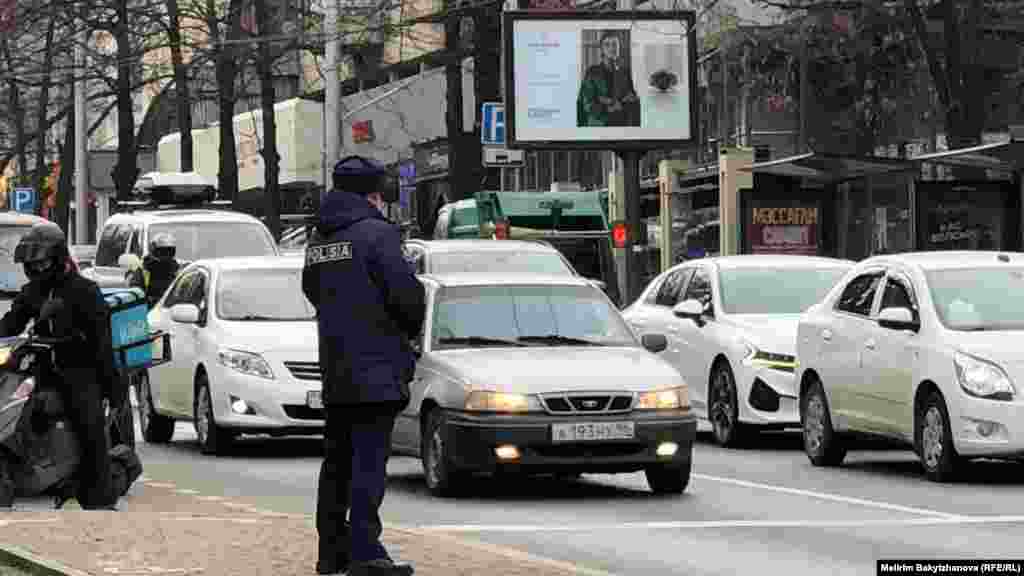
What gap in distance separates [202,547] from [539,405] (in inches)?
185

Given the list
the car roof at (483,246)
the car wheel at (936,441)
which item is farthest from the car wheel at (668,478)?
the car roof at (483,246)

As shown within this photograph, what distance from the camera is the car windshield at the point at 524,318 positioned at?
17.9m

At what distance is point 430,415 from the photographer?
17328 millimetres

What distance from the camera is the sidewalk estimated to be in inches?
447

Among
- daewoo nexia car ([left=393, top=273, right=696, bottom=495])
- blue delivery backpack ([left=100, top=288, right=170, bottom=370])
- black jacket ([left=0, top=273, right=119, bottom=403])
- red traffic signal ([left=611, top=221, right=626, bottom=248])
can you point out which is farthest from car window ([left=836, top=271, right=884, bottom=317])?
red traffic signal ([left=611, top=221, right=626, bottom=248])

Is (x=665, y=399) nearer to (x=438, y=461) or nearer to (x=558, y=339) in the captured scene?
(x=558, y=339)

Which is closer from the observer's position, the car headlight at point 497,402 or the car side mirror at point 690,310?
the car headlight at point 497,402

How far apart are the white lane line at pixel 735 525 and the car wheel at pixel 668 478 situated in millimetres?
1838

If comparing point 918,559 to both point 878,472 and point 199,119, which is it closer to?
point 878,472

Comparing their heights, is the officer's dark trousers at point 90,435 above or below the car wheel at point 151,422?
above

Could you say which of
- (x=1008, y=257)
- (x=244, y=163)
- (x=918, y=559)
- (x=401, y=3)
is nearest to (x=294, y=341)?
(x=1008, y=257)

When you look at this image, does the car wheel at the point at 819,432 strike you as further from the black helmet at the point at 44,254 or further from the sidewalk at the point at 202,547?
the black helmet at the point at 44,254

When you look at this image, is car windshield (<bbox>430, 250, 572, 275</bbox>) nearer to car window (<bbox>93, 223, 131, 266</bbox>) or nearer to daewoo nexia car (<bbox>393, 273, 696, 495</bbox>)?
daewoo nexia car (<bbox>393, 273, 696, 495</bbox>)

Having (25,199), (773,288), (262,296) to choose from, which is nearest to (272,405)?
(262,296)
